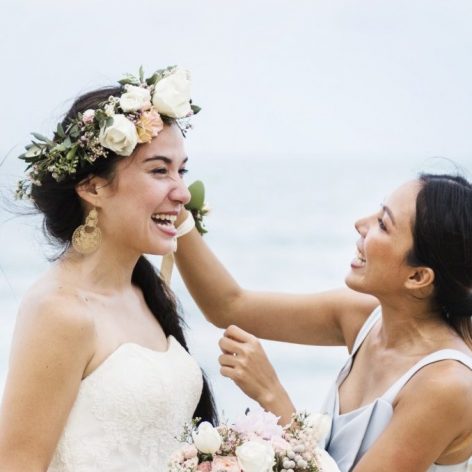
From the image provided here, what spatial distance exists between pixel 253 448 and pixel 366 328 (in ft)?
3.75

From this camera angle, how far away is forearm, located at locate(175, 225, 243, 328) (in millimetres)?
3900

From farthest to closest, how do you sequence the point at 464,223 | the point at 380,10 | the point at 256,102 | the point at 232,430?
the point at 380,10 → the point at 256,102 → the point at 464,223 → the point at 232,430

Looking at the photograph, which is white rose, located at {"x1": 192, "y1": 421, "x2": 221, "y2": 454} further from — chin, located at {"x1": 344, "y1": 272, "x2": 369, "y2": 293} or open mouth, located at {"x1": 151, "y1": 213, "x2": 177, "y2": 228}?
chin, located at {"x1": 344, "y1": 272, "x2": 369, "y2": 293}

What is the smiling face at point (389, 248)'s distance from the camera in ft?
11.5

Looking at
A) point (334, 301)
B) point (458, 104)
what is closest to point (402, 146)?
point (458, 104)

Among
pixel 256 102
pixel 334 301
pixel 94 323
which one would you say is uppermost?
pixel 94 323

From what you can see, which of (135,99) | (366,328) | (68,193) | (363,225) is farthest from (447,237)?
(68,193)

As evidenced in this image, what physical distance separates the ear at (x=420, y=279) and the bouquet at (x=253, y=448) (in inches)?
28.4

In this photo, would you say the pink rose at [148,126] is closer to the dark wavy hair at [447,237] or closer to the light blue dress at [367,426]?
the dark wavy hair at [447,237]

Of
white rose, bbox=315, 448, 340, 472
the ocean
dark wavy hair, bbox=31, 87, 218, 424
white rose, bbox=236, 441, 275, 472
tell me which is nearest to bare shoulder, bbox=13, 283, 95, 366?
dark wavy hair, bbox=31, 87, 218, 424

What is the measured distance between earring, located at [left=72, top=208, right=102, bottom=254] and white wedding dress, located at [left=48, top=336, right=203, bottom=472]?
1.12ft

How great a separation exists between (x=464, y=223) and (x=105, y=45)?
22860mm

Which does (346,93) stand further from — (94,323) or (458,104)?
(94,323)

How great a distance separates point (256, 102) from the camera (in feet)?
91.7
